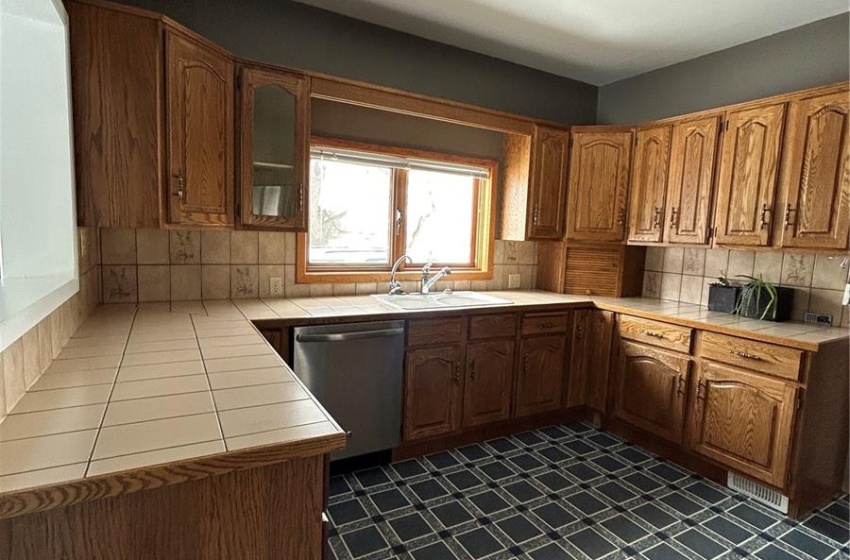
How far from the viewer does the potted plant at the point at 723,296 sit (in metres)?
2.69

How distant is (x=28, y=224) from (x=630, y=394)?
297cm

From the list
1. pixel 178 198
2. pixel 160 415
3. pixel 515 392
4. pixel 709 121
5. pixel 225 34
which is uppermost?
pixel 225 34

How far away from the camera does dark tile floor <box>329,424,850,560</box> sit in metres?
1.87

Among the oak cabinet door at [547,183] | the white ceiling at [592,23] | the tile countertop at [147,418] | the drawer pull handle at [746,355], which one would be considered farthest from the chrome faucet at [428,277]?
the drawer pull handle at [746,355]

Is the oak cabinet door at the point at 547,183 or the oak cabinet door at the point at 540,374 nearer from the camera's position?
the oak cabinet door at the point at 540,374

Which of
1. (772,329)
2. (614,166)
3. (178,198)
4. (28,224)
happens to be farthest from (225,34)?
(772,329)

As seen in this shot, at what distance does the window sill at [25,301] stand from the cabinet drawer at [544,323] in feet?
7.42

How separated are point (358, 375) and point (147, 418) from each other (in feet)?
4.52

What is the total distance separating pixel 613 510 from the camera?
7.02ft

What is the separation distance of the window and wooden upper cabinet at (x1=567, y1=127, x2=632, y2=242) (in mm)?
578

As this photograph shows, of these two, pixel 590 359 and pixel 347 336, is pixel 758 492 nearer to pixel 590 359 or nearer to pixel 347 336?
pixel 590 359

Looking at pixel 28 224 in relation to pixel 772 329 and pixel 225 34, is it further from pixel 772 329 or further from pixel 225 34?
pixel 772 329

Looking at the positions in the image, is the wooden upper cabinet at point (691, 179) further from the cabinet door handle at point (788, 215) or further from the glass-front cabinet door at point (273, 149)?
the glass-front cabinet door at point (273, 149)

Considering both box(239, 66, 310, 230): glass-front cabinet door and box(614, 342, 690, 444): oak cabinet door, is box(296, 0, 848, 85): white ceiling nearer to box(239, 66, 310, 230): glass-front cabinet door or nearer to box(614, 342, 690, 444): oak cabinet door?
box(239, 66, 310, 230): glass-front cabinet door
